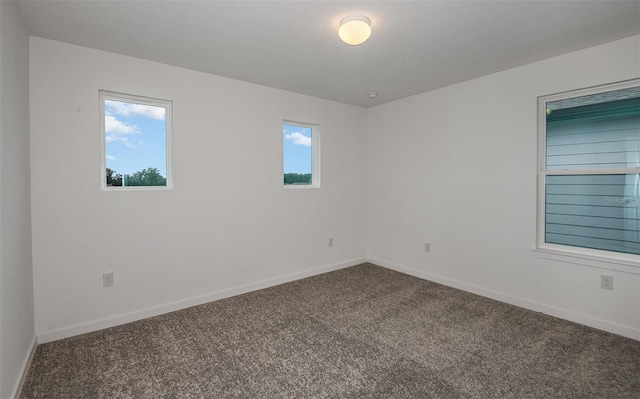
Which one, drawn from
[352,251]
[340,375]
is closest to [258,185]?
[352,251]

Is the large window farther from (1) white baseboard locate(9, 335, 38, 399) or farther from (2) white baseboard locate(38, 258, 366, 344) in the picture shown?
(1) white baseboard locate(9, 335, 38, 399)

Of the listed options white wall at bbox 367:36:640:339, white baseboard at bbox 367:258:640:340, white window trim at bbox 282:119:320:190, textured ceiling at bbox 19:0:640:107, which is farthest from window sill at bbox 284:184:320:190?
white baseboard at bbox 367:258:640:340

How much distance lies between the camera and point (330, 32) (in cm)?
245

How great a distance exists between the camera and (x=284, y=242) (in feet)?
13.3

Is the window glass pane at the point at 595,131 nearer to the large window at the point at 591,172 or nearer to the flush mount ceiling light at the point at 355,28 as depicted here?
the large window at the point at 591,172

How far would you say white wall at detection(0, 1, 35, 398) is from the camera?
68.6 inches

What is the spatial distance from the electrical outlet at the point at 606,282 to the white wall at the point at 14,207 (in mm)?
4347

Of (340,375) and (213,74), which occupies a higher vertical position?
(213,74)

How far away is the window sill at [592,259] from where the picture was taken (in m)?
2.62

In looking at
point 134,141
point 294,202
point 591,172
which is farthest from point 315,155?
point 591,172

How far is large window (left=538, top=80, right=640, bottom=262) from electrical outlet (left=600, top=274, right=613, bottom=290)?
7.1 inches

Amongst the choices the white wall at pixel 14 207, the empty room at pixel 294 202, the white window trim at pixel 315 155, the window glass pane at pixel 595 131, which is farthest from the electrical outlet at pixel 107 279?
the window glass pane at pixel 595 131

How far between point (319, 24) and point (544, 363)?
2.97m

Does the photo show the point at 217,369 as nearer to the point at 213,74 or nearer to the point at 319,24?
the point at 319,24
